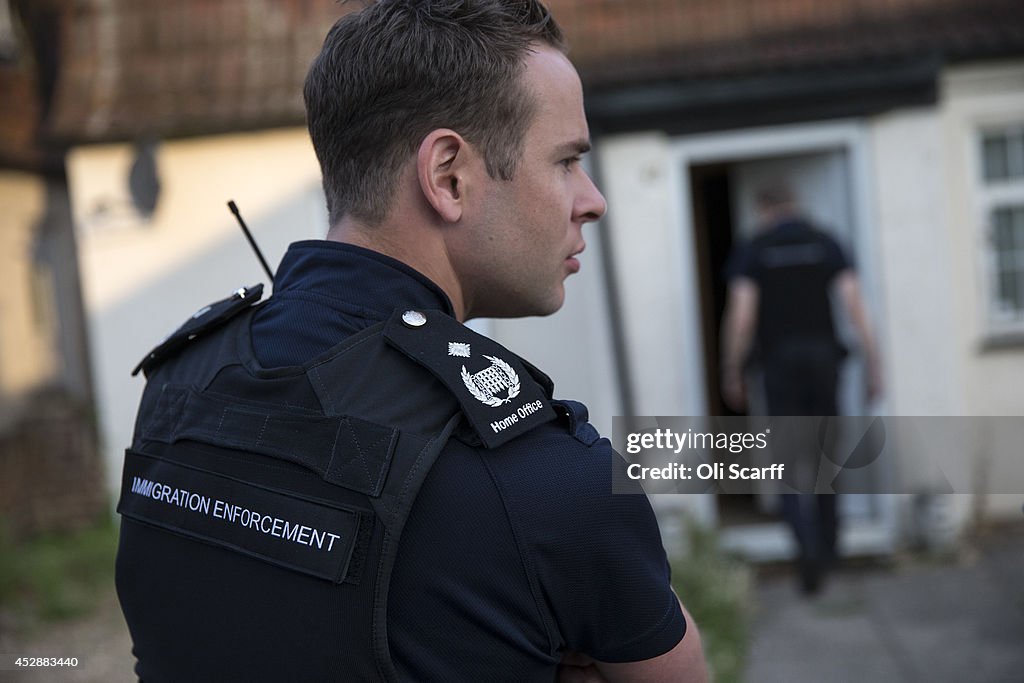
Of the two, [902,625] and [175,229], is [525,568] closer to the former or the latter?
[902,625]

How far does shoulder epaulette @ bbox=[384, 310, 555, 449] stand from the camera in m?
1.22

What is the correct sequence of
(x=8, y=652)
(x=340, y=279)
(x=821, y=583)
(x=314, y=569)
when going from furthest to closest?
1. (x=821, y=583)
2. (x=8, y=652)
3. (x=340, y=279)
4. (x=314, y=569)

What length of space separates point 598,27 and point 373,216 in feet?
18.4

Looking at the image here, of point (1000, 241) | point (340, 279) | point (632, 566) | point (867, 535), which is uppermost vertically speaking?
point (340, 279)

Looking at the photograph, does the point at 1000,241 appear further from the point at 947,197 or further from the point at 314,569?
the point at 314,569

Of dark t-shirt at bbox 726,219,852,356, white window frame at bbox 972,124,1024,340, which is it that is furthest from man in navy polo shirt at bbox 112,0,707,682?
white window frame at bbox 972,124,1024,340

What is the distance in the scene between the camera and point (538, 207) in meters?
1.42

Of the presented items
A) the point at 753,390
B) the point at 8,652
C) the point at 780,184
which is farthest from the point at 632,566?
the point at 753,390

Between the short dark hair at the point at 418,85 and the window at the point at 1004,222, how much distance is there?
6.21 m

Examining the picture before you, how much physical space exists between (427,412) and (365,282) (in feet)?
0.73

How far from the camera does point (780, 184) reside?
5.71 meters

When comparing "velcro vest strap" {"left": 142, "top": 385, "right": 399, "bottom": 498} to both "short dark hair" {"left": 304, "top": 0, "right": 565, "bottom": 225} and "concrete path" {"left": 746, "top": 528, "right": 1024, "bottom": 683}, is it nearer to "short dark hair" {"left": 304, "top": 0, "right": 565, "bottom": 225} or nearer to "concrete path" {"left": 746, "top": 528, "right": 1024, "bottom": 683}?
"short dark hair" {"left": 304, "top": 0, "right": 565, "bottom": 225}

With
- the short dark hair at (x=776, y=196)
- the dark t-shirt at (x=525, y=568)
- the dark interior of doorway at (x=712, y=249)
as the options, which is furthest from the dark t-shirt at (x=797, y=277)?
the dark t-shirt at (x=525, y=568)

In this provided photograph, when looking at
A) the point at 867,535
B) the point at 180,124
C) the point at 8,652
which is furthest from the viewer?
the point at 180,124
